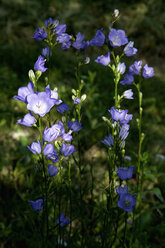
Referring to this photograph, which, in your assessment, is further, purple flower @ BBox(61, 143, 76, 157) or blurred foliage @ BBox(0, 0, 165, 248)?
blurred foliage @ BBox(0, 0, 165, 248)

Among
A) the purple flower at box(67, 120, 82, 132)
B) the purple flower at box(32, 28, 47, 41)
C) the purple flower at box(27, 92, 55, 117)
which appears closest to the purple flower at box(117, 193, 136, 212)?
the purple flower at box(67, 120, 82, 132)

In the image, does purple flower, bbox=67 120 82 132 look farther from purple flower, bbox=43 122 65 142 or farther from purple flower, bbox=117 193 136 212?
purple flower, bbox=117 193 136 212

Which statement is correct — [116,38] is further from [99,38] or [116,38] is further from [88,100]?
[88,100]

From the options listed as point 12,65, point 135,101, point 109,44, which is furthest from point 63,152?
point 12,65

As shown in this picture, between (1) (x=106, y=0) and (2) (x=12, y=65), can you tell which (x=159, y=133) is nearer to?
(2) (x=12, y=65)

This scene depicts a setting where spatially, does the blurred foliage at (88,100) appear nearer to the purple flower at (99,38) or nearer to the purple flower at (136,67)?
the purple flower at (99,38)

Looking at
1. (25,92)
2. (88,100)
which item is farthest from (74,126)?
(88,100)
